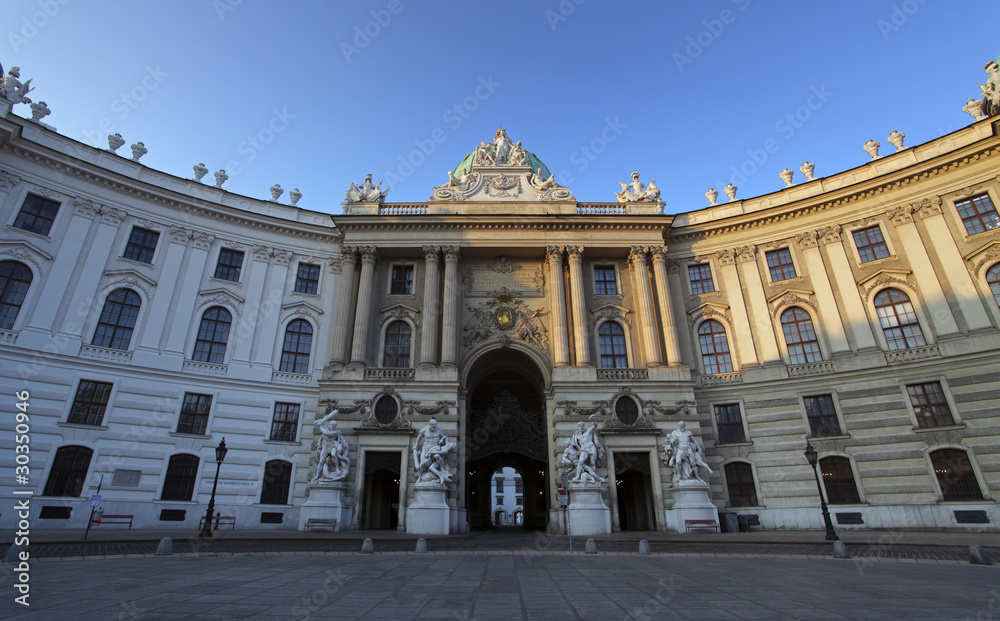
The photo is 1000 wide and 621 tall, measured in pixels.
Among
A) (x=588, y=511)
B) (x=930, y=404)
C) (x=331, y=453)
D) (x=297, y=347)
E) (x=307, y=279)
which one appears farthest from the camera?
(x=307, y=279)

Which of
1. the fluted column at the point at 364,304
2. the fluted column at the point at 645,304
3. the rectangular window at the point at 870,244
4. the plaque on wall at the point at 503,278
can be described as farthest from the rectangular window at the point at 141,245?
the rectangular window at the point at 870,244

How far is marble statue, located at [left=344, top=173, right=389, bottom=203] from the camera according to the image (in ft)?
102

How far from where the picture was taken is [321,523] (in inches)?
874

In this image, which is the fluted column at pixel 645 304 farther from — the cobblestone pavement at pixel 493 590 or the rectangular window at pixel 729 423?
the cobblestone pavement at pixel 493 590

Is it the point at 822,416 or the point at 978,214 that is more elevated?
the point at 978,214

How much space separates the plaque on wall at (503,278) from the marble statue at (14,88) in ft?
82.5

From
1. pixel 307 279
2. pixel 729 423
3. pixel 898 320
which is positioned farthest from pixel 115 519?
pixel 898 320

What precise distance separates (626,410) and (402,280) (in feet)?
51.9

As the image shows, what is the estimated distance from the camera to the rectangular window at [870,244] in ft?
85.9

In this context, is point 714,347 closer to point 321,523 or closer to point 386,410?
point 386,410

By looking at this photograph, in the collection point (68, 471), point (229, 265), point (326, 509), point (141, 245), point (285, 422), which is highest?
point (141, 245)

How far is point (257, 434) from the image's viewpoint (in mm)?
25578

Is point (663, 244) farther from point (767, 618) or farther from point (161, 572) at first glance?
point (161, 572)

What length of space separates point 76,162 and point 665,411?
33955 mm
